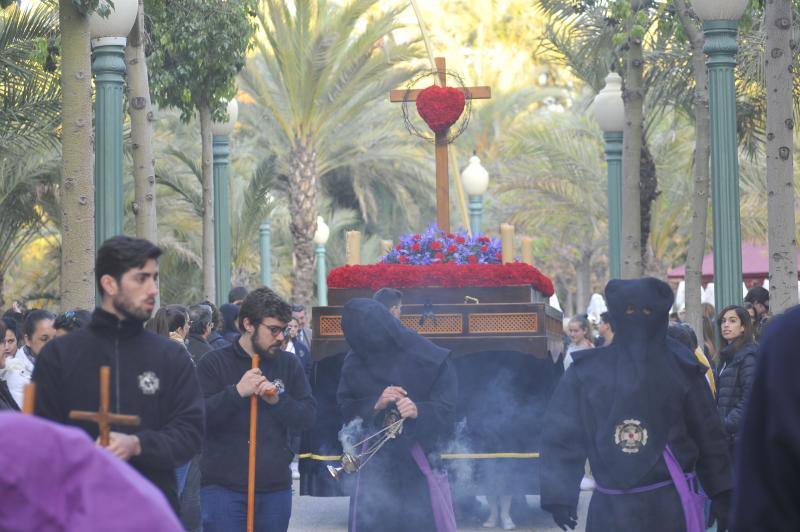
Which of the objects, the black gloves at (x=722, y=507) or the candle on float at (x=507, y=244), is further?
the candle on float at (x=507, y=244)

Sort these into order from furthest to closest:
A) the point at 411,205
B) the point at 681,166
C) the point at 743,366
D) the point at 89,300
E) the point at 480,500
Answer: the point at 411,205 < the point at 681,166 < the point at 480,500 < the point at 89,300 < the point at 743,366

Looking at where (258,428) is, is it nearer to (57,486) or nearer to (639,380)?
(639,380)

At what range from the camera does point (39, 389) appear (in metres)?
4.84

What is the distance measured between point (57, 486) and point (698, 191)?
14305 mm

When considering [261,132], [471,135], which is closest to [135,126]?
[261,132]

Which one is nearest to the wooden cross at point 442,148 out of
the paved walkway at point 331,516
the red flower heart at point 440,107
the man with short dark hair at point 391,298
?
the red flower heart at point 440,107

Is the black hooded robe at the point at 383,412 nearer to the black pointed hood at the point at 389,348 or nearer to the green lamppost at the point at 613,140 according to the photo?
the black pointed hood at the point at 389,348

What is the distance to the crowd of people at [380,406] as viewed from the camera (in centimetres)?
484

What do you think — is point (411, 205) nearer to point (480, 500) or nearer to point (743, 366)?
point (480, 500)

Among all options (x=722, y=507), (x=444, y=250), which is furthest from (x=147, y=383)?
(x=444, y=250)

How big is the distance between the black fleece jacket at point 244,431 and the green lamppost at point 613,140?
34.8 ft

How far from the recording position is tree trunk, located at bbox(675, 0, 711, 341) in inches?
625

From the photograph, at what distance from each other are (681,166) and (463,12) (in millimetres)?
27668

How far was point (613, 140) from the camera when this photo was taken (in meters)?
17.7
